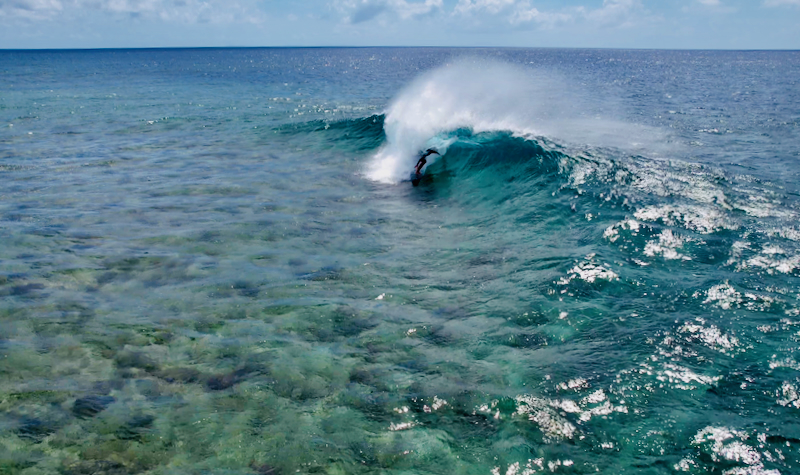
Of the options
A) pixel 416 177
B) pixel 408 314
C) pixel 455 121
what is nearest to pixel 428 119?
pixel 455 121

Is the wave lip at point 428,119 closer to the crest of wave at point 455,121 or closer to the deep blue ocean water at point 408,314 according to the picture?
the crest of wave at point 455,121

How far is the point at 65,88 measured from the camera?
2299 inches

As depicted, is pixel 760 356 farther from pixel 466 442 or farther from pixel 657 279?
pixel 466 442

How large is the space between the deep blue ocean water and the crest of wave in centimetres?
74

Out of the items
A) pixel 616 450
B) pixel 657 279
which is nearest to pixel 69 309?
pixel 616 450

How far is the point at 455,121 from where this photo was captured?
2323 cm

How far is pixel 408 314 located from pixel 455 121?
15.5 m

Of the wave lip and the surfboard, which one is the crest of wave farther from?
the surfboard

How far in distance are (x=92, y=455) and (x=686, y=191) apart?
16.5m

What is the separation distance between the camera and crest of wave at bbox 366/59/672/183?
21547 millimetres

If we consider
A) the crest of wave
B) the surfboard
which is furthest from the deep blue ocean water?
the crest of wave

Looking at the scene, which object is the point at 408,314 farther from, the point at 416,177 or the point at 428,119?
the point at 428,119

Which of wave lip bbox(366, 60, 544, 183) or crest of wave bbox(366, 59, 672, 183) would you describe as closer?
wave lip bbox(366, 60, 544, 183)

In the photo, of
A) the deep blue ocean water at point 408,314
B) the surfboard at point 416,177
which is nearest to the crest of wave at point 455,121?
the surfboard at point 416,177
